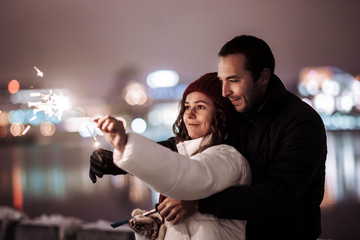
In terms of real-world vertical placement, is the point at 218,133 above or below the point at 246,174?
above

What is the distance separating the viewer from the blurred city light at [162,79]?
54844 millimetres

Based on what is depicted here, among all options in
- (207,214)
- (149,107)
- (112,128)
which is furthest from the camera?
(149,107)

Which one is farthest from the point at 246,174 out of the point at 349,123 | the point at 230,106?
the point at 349,123

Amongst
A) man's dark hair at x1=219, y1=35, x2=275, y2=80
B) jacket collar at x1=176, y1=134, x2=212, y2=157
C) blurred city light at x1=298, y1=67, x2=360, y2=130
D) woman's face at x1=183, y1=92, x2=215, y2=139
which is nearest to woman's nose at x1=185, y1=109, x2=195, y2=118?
woman's face at x1=183, y1=92, x2=215, y2=139

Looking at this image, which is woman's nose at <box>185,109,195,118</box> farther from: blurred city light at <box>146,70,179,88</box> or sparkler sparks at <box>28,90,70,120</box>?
blurred city light at <box>146,70,179,88</box>

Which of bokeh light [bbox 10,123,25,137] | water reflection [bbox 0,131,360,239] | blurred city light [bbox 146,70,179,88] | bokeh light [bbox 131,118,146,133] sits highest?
blurred city light [bbox 146,70,179,88]

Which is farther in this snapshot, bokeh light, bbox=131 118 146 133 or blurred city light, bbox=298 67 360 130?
blurred city light, bbox=298 67 360 130

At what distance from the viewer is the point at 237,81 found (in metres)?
1.77

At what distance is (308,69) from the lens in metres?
73.2

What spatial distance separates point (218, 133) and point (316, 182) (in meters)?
0.49

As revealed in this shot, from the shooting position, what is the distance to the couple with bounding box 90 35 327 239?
1400mm

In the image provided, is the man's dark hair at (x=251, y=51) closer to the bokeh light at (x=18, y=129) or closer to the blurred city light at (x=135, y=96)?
the blurred city light at (x=135, y=96)

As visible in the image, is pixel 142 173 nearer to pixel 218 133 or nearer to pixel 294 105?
pixel 218 133

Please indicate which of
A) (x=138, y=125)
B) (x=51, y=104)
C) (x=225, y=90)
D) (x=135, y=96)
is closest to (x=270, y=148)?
(x=225, y=90)
